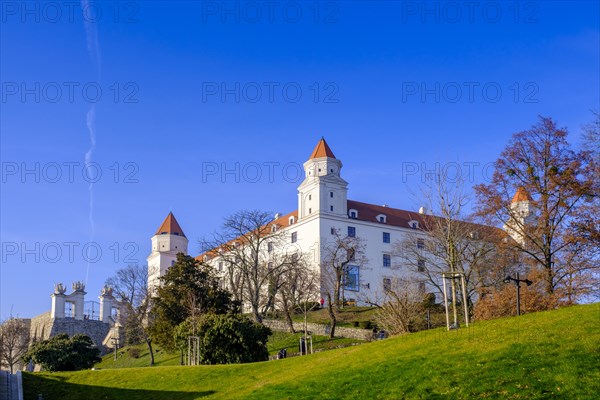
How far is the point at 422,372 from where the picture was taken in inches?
886

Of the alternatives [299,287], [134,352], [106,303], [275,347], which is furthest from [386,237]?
[106,303]

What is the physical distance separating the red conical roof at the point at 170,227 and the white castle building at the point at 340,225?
25.0 m

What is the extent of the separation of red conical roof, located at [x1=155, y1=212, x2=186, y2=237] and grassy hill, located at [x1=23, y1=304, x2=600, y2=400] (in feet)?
274

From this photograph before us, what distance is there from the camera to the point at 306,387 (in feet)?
79.1

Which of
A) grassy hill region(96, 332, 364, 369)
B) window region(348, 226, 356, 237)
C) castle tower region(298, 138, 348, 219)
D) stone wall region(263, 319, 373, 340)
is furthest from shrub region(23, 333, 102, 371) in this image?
window region(348, 226, 356, 237)

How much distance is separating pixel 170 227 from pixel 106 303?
835 inches

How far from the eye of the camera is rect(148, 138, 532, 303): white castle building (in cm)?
8650

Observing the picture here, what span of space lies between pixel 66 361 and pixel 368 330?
2487 cm

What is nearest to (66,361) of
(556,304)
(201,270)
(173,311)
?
(173,311)

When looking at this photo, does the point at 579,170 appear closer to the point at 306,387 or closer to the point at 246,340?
the point at 246,340

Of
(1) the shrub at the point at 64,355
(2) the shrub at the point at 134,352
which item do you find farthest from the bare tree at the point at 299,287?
(1) the shrub at the point at 64,355

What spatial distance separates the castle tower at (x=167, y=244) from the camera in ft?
375

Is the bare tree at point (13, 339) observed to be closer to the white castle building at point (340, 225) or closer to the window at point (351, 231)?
the white castle building at point (340, 225)

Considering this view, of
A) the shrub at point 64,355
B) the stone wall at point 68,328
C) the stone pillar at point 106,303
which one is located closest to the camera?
the shrub at point 64,355
